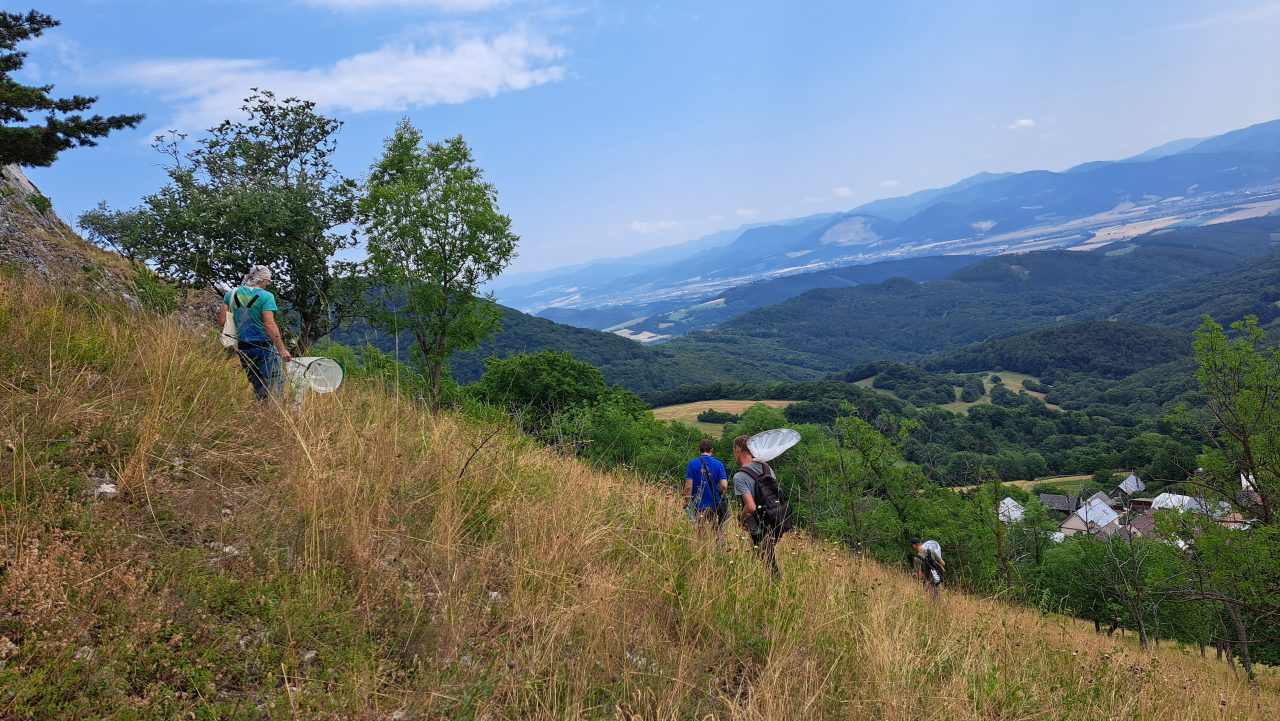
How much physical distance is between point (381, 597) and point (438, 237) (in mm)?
30834

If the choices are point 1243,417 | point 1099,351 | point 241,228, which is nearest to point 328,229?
point 241,228

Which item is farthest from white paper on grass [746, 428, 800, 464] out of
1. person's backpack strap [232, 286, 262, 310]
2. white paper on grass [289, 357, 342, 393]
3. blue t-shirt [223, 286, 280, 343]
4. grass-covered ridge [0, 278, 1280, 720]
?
person's backpack strap [232, 286, 262, 310]

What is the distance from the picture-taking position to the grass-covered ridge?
2.63 meters

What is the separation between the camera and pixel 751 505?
19.4 feet

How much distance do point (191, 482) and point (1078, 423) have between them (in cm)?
14711

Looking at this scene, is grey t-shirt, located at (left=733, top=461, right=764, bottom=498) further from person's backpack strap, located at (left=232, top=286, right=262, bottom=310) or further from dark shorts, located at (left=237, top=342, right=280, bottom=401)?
person's backpack strap, located at (left=232, top=286, right=262, bottom=310)

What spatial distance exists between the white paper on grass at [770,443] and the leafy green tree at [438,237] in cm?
2530

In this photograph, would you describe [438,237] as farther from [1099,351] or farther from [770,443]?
[1099,351]

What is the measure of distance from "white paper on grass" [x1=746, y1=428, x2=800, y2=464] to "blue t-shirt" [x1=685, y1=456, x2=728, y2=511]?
0.41m

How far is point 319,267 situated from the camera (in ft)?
57.0

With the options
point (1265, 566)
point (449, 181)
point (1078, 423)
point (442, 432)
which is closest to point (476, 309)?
point (449, 181)

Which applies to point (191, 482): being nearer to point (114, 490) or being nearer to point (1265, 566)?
point (114, 490)

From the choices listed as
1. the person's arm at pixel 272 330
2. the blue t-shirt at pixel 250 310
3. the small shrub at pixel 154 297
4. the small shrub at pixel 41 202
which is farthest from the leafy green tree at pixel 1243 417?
the small shrub at pixel 41 202

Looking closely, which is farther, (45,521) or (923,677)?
(923,677)
